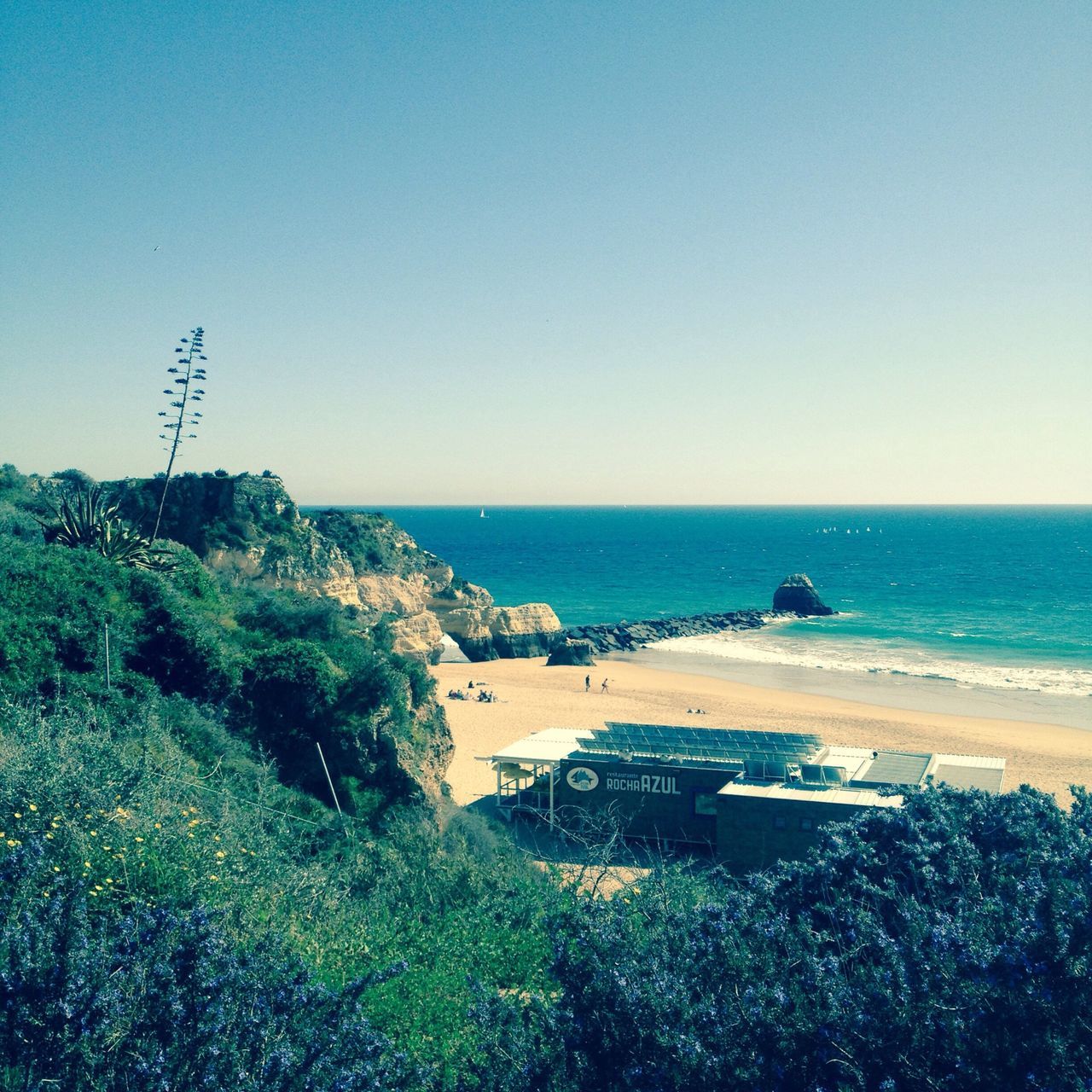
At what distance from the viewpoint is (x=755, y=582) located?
97.7 metres

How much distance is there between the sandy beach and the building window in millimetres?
6212

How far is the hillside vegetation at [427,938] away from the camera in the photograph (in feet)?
19.5

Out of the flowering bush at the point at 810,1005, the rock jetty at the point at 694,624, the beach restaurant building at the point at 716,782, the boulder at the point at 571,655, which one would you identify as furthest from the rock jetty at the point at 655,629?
the flowering bush at the point at 810,1005

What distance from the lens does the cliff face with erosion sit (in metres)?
36.6

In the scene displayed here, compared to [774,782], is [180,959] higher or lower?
higher

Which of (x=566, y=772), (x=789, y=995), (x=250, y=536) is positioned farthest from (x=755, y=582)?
(x=789, y=995)

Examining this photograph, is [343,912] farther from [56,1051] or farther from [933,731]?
[933,731]

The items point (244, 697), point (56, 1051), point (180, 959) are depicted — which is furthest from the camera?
point (244, 697)

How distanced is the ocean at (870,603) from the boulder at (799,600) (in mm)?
2090

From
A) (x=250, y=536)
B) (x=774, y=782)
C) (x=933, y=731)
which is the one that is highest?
(x=250, y=536)

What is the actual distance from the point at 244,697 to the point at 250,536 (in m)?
20.2

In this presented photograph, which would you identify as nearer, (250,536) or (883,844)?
(883,844)

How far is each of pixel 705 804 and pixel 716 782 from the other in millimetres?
565

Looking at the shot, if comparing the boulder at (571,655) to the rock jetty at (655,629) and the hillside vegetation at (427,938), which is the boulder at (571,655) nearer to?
the rock jetty at (655,629)
